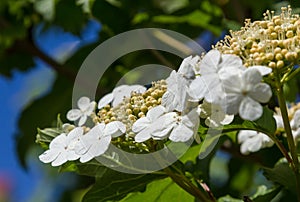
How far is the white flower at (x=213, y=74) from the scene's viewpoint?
30.2 inches

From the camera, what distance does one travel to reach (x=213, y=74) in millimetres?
781

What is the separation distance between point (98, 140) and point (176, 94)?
0.45 ft

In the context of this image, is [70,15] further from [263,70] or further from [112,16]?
[263,70]

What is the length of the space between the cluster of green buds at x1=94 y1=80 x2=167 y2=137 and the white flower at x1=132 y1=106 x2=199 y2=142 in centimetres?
3

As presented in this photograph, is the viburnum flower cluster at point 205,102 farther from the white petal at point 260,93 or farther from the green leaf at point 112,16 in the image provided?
the green leaf at point 112,16

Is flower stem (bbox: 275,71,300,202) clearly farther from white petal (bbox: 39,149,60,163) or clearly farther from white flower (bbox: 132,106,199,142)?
white petal (bbox: 39,149,60,163)

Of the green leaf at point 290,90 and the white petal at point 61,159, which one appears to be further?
the green leaf at point 290,90

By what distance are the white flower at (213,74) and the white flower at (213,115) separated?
0.03m

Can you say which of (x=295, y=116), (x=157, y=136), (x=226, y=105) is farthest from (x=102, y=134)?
(x=295, y=116)

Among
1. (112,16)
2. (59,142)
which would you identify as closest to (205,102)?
(59,142)

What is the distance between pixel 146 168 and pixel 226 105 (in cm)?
27

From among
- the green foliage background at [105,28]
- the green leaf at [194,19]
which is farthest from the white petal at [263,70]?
the green leaf at [194,19]

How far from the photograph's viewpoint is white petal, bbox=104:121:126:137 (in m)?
0.90

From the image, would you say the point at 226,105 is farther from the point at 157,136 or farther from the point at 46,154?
the point at 46,154
